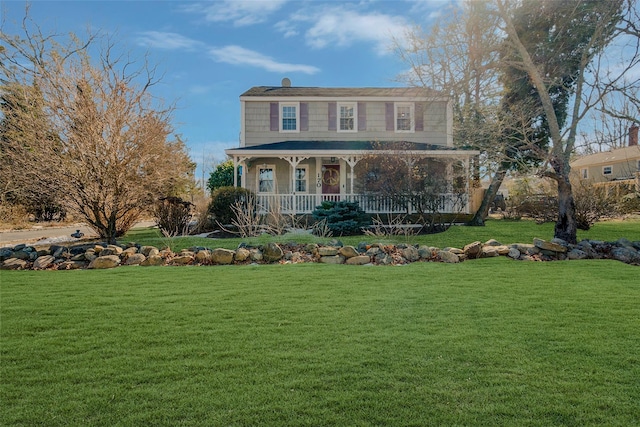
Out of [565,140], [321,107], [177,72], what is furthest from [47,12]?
[565,140]

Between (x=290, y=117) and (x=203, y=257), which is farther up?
(x=290, y=117)

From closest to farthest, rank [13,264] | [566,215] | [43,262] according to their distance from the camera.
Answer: [13,264] → [43,262] → [566,215]

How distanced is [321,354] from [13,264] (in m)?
7.05

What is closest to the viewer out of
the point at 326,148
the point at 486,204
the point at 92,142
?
the point at 92,142

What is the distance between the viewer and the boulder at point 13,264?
7.03m

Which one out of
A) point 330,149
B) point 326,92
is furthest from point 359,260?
point 326,92

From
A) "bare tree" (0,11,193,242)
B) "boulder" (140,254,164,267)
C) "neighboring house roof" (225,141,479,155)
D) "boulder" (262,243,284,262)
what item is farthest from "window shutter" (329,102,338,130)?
"boulder" (140,254,164,267)

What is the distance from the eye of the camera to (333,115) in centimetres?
1828

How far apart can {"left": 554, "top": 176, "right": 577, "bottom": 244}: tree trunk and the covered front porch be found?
11.2 ft

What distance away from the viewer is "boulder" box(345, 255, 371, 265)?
290 inches

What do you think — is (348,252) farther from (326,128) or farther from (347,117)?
(347,117)

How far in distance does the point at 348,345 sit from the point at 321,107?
53.6 feet

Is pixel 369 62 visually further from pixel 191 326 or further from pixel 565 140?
pixel 191 326

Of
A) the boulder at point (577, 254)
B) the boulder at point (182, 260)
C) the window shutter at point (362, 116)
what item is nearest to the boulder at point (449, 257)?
the boulder at point (577, 254)
